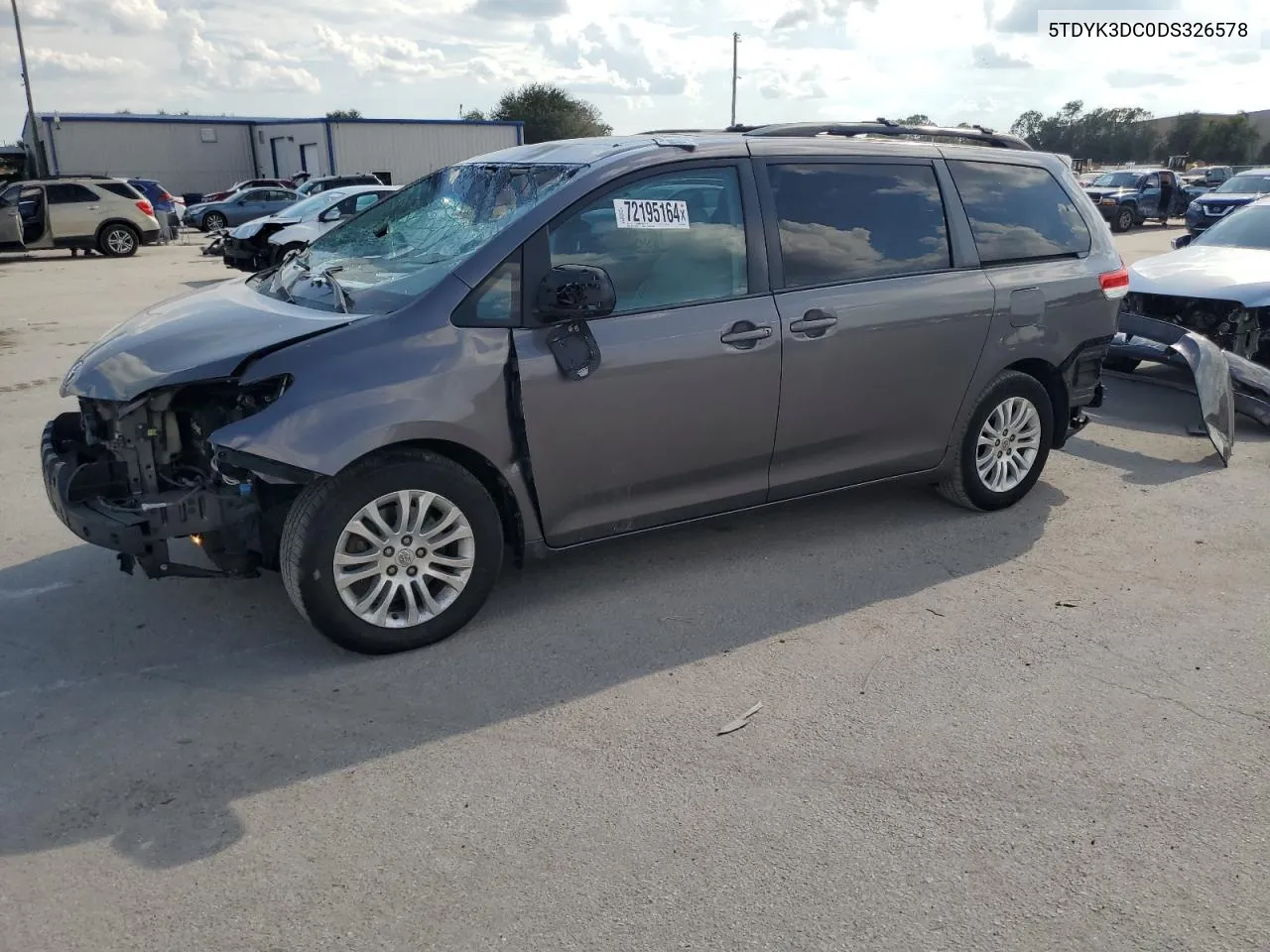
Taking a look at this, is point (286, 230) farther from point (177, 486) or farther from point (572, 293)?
point (572, 293)

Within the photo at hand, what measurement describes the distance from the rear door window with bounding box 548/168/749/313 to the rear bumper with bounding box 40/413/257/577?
1574 mm

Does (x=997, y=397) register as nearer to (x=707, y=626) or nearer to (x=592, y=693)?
(x=707, y=626)

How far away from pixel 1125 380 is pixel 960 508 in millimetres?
4396

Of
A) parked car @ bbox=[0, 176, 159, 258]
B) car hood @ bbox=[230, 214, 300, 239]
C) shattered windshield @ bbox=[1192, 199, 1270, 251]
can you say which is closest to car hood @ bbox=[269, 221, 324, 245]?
car hood @ bbox=[230, 214, 300, 239]

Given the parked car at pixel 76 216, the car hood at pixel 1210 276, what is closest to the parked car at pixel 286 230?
the parked car at pixel 76 216

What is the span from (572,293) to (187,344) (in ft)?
4.86

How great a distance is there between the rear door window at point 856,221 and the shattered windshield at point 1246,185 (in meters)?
Answer: 22.0

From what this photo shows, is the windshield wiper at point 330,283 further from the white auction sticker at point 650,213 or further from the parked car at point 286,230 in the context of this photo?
the parked car at point 286,230

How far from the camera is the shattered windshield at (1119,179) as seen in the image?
31.0m

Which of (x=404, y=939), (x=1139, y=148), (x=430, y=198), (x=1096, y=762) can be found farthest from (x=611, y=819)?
(x=1139, y=148)

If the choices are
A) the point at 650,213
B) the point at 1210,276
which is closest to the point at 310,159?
the point at 1210,276

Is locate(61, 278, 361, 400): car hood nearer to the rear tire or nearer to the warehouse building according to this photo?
the rear tire

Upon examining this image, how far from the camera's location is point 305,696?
379 cm

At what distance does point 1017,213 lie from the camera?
557 cm
